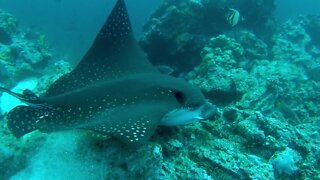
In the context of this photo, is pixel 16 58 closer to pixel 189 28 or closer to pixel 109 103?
pixel 189 28

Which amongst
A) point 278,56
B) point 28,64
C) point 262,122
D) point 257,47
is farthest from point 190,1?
point 262,122

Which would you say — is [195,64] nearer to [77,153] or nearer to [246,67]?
[246,67]

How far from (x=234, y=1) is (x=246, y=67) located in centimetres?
346

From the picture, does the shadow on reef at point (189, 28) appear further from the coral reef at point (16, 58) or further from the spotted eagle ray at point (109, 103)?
the spotted eagle ray at point (109, 103)

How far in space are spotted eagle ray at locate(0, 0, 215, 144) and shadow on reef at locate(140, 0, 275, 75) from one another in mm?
4942

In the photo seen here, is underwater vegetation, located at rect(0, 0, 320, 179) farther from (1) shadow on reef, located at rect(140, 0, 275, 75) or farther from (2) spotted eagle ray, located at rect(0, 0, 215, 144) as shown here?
(2) spotted eagle ray, located at rect(0, 0, 215, 144)

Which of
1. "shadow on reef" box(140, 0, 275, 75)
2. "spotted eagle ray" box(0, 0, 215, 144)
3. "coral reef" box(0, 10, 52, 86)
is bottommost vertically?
"coral reef" box(0, 10, 52, 86)

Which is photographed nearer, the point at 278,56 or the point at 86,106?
the point at 86,106

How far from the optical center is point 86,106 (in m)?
3.51

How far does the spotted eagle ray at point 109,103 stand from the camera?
3.11m

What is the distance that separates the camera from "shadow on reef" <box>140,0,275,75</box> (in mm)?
9219

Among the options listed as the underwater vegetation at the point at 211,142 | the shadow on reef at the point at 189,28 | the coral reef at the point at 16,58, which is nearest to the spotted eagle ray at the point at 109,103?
the underwater vegetation at the point at 211,142

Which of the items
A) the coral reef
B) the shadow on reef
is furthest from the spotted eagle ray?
the coral reef

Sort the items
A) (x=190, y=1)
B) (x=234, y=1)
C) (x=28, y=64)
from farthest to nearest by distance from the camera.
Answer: (x=234, y=1)
(x=190, y=1)
(x=28, y=64)
